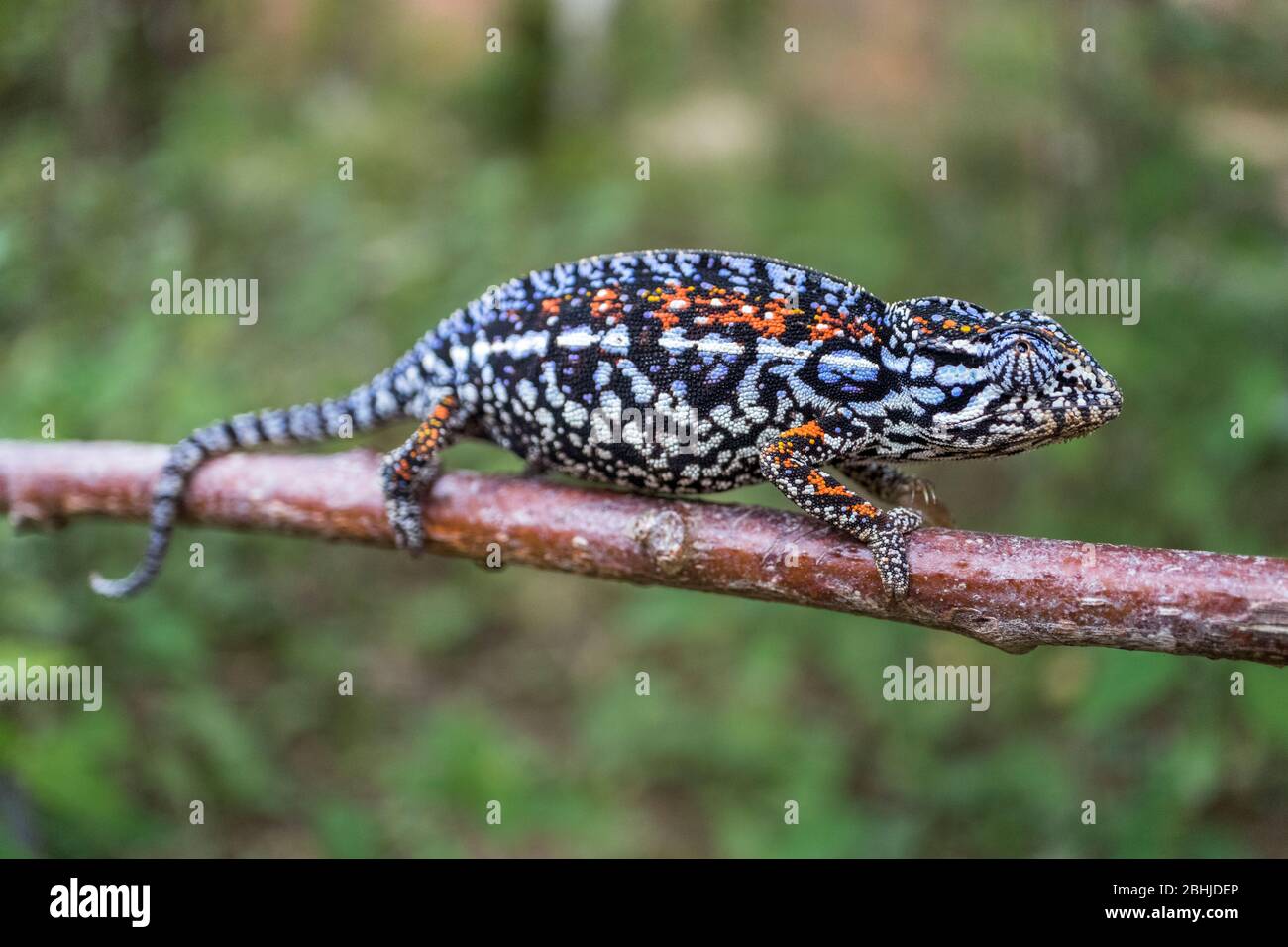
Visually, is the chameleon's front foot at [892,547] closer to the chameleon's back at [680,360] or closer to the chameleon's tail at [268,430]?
the chameleon's back at [680,360]

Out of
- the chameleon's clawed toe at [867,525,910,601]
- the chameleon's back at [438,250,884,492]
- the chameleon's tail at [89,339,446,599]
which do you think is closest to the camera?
the chameleon's clawed toe at [867,525,910,601]

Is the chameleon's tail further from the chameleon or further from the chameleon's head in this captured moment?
the chameleon's head

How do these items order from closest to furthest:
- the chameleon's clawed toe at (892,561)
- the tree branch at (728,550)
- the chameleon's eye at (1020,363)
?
the tree branch at (728,550), the chameleon's clawed toe at (892,561), the chameleon's eye at (1020,363)

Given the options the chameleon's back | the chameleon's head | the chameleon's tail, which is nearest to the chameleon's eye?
the chameleon's head

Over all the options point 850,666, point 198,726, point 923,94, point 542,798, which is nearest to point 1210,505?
point 850,666

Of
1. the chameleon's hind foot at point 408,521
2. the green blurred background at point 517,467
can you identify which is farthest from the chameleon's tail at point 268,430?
the green blurred background at point 517,467
